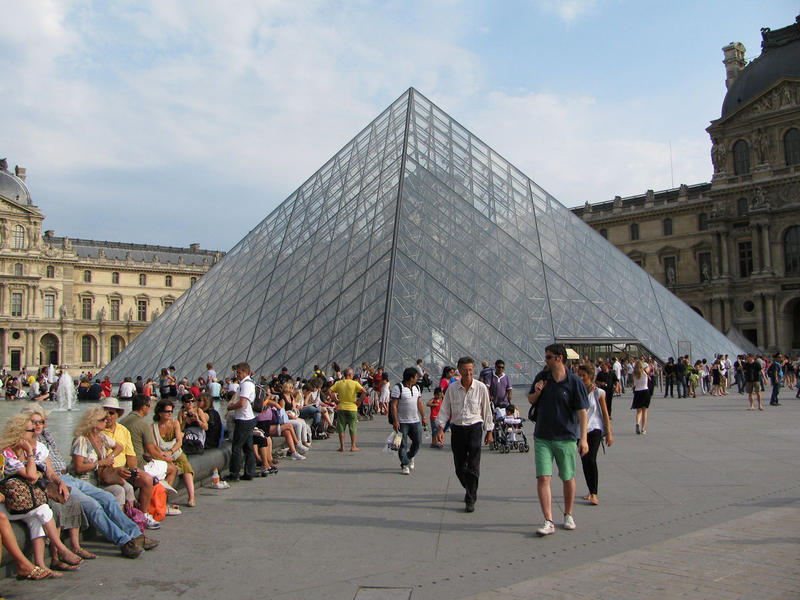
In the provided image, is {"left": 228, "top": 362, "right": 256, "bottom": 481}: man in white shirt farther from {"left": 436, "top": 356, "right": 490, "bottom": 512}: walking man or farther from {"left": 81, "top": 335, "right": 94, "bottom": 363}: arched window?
{"left": 81, "top": 335, "right": 94, "bottom": 363}: arched window

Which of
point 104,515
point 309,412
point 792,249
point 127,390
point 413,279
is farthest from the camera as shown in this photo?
point 792,249

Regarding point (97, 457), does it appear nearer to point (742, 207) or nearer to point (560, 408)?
point (560, 408)

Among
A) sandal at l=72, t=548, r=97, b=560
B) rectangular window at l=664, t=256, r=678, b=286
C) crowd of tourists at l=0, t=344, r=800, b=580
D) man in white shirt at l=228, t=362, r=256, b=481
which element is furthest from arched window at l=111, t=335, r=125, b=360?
sandal at l=72, t=548, r=97, b=560

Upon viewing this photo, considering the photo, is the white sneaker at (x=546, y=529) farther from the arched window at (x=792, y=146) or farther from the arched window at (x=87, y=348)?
the arched window at (x=87, y=348)

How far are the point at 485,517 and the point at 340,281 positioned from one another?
14.5 meters

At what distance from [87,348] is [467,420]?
77.7 meters

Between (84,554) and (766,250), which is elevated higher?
(766,250)

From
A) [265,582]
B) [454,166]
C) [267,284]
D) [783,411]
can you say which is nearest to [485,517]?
[265,582]

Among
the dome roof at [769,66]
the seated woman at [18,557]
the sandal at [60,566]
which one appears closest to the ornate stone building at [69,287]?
the dome roof at [769,66]

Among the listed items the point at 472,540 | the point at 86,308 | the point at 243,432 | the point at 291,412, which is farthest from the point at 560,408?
the point at 86,308

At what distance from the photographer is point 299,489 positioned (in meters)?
7.45

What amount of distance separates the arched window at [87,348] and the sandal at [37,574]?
77.8m

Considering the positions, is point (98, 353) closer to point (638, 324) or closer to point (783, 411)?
point (638, 324)

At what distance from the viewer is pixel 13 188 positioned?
2788 inches
